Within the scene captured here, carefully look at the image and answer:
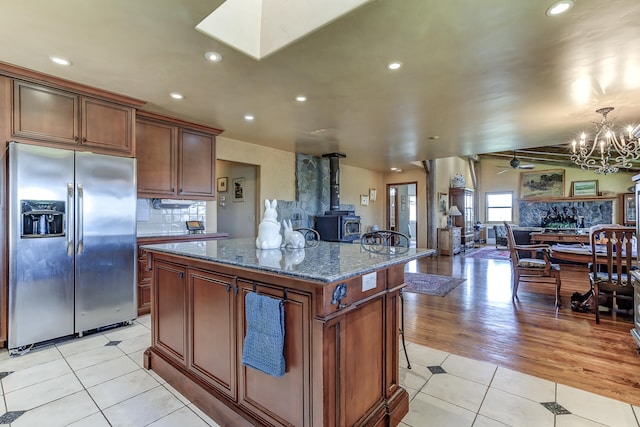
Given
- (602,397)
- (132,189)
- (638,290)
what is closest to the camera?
(602,397)

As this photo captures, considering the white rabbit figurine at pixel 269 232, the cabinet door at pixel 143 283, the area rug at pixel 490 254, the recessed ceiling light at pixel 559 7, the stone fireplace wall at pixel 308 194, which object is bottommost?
the area rug at pixel 490 254

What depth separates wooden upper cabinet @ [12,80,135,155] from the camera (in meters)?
2.60

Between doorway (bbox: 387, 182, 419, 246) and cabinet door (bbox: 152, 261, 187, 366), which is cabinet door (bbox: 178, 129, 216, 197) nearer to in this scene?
cabinet door (bbox: 152, 261, 187, 366)

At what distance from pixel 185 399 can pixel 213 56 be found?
2460 millimetres

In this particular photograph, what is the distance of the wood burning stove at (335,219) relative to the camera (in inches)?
239

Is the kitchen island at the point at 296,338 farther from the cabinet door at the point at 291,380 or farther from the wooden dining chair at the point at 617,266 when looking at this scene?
the wooden dining chair at the point at 617,266

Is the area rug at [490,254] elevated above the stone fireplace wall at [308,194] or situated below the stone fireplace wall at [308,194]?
below

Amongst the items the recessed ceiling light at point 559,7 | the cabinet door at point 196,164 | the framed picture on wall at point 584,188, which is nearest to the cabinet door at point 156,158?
the cabinet door at point 196,164

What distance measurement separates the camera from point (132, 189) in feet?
10.3

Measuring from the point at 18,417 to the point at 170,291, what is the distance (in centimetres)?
102

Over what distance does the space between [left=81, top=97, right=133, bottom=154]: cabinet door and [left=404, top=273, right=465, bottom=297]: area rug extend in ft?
12.7

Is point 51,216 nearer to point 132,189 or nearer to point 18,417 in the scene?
point 132,189

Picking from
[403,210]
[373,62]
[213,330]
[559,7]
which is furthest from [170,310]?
[403,210]

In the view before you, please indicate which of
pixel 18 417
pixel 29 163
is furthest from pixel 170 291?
pixel 29 163
